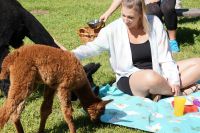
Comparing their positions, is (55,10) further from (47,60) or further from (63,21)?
(47,60)

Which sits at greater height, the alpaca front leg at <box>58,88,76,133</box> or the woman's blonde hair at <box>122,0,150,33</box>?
the woman's blonde hair at <box>122,0,150,33</box>

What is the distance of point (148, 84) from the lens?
15.8 ft

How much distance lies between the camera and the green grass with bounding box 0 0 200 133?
174 inches

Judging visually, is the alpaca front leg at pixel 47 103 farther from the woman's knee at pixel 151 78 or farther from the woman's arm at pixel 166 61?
the woman's arm at pixel 166 61

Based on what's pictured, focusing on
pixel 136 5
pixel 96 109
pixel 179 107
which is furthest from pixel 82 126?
pixel 136 5

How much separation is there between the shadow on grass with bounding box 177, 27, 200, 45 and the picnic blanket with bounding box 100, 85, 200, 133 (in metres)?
3.22

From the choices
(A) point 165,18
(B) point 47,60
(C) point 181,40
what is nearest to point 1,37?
(B) point 47,60

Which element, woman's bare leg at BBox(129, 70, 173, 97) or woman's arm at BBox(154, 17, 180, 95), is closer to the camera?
woman's bare leg at BBox(129, 70, 173, 97)

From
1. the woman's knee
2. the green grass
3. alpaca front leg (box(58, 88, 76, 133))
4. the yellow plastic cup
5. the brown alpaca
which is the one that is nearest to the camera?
the brown alpaca

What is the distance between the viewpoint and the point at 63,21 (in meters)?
10.6

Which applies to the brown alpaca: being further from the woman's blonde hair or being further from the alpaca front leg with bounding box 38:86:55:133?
the woman's blonde hair

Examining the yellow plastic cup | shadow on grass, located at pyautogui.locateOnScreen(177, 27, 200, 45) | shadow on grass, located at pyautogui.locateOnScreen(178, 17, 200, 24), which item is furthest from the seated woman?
shadow on grass, located at pyautogui.locateOnScreen(178, 17, 200, 24)

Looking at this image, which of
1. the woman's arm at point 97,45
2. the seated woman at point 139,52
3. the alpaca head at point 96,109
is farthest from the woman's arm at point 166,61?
the alpaca head at point 96,109

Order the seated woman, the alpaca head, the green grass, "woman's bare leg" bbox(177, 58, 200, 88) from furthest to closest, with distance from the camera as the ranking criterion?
"woman's bare leg" bbox(177, 58, 200, 88) < the seated woman < the green grass < the alpaca head
